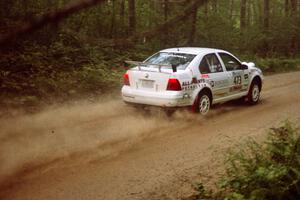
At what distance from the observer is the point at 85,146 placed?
326 inches

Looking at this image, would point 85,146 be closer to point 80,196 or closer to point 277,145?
point 80,196

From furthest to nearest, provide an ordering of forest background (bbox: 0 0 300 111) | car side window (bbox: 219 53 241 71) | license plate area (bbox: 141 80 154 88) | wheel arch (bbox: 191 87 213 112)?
car side window (bbox: 219 53 241 71), wheel arch (bbox: 191 87 213 112), license plate area (bbox: 141 80 154 88), forest background (bbox: 0 0 300 111)

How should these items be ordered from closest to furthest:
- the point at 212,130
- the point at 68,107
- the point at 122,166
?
the point at 122,166 → the point at 212,130 → the point at 68,107

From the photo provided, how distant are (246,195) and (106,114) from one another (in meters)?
6.05

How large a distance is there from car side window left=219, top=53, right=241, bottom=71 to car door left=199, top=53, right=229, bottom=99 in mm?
321

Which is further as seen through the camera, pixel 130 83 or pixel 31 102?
→ pixel 31 102

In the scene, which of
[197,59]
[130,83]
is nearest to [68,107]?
[130,83]

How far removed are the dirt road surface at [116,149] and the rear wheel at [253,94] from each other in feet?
1.74

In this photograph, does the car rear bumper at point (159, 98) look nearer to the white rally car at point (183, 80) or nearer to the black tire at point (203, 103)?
the white rally car at point (183, 80)

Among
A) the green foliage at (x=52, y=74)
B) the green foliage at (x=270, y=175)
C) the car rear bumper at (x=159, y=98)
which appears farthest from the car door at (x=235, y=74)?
the green foliage at (x=270, y=175)

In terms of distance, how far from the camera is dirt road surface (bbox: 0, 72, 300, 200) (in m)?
6.49

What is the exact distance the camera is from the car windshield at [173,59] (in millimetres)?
10742

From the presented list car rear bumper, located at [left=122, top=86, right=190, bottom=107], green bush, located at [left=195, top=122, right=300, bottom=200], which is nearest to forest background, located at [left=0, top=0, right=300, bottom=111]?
car rear bumper, located at [left=122, top=86, right=190, bottom=107]

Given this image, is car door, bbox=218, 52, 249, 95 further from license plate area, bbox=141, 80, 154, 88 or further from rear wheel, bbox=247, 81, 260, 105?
license plate area, bbox=141, 80, 154, 88
